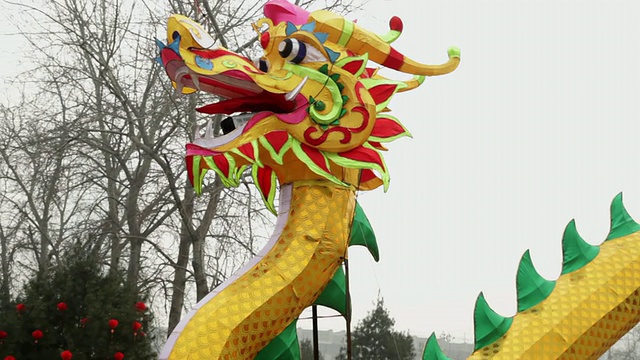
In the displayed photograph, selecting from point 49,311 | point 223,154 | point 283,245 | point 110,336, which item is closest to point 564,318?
point 283,245

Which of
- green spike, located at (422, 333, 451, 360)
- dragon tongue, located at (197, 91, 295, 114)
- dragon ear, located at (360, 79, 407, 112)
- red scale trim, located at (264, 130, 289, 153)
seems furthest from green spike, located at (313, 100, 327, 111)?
green spike, located at (422, 333, 451, 360)

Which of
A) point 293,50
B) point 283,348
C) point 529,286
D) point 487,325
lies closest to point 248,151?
point 293,50

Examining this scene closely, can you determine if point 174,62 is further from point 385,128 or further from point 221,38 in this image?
point 221,38

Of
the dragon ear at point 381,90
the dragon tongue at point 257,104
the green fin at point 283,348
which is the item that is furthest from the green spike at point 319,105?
the green fin at point 283,348

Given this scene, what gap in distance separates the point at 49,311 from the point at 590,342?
4662 millimetres

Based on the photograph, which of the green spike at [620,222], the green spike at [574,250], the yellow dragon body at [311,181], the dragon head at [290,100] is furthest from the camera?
the green spike at [620,222]

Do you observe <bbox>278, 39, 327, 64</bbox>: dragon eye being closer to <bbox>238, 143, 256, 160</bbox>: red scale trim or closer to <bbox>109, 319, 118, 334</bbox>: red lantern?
<bbox>238, 143, 256, 160</bbox>: red scale trim

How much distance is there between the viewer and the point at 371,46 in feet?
17.0

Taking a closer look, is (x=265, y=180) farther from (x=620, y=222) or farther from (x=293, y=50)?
(x=620, y=222)

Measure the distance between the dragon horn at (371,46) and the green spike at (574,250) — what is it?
1412 mm

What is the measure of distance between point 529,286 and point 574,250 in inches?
17.8

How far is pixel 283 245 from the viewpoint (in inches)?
183

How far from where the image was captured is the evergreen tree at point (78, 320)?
6.83 m

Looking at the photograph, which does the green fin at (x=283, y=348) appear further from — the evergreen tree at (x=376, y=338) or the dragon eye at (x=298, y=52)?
the evergreen tree at (x=376, y=338)
